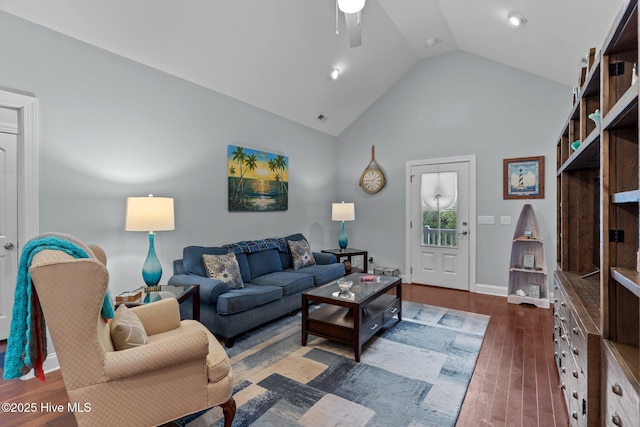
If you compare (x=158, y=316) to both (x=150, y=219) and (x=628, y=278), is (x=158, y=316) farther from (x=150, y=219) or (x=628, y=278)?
(x=628, y=278)

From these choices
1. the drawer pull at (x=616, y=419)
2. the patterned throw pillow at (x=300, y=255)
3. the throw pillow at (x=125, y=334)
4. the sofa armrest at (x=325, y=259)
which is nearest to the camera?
the drawer pull at (x=616, y=419)

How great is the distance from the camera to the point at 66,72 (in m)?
2.68

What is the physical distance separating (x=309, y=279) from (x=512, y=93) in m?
3.80

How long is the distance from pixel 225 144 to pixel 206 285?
1.89 meters

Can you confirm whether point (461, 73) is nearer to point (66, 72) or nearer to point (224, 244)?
point (224, 244)

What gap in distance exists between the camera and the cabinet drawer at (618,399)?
3.33 feet

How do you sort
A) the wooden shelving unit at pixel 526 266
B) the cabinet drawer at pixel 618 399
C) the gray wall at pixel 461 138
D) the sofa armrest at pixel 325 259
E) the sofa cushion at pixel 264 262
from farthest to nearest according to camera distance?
the sofa armrest at pixel 325 259 < the gray wall at pixel 461 138 < the wooden shelving unit at pixel 526 266 < the sofa cushion at pixel 264 262 < the cabinet drawer at pixel 618 399

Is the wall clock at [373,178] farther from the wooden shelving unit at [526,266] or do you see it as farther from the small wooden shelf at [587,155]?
the small wooden shelf at [587,155]

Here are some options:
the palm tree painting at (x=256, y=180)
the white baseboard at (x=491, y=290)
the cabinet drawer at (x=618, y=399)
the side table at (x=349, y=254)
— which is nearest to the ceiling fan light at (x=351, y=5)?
the cabinet drawer at (x=618, y=399)

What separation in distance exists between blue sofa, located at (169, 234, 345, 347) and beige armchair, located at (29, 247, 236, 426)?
1.19 m

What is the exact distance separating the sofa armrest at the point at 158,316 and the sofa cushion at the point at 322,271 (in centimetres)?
200

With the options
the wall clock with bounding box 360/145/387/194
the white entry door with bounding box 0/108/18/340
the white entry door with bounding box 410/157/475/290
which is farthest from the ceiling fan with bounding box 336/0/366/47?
the wall clock with bounding box 360/145/387/194

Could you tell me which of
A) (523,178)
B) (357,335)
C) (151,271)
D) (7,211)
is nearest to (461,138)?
(523,178)

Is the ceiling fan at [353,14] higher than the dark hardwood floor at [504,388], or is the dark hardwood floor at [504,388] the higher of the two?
the ceiling fan at [353,14]
